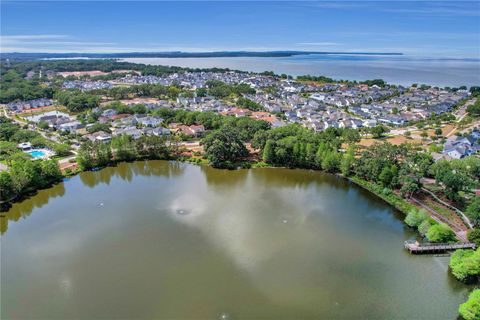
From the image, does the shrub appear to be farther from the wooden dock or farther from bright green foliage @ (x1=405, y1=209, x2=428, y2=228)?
bright green foliage @ (x1=405, y1=209, x2=428, y2=228)

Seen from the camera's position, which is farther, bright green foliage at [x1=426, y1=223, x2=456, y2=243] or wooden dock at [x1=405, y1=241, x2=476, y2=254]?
bright green foliage at [x1=426, y1=223, x2=456, y2=243]

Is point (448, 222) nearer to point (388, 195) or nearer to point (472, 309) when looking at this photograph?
point (388, 195)

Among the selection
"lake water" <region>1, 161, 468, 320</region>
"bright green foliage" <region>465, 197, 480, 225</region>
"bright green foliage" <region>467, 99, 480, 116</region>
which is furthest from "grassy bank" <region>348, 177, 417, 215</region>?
"bright green foliage" <region>467, 99, 480, 116</region>

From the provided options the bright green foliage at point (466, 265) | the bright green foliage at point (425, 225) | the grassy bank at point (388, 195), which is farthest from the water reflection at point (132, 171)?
the bright green foliage at point (466, 265)

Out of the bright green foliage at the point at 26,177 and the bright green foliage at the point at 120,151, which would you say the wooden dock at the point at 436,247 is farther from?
the bright green foliage at the point at 26,177

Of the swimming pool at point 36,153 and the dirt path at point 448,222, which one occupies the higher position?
the dirt path at point 448,222

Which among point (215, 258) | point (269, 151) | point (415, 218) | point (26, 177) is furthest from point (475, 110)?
point (26, 177)
